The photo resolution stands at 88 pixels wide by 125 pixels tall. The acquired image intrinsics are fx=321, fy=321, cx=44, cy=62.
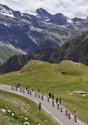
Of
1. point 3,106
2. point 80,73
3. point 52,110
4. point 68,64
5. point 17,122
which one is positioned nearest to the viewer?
point 17,122

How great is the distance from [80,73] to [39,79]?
19.4 meters

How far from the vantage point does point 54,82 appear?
12019cm

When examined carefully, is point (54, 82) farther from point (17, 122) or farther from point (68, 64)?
point (17, 122)

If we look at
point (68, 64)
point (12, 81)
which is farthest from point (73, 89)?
point (68, 64)

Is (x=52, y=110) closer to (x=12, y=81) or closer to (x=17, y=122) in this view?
(x=17, y=122)

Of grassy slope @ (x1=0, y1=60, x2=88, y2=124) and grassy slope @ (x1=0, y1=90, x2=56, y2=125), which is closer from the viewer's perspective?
grassy slope @ (x1=0, y1=90, x2=56, y2=125)

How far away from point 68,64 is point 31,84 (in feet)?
104

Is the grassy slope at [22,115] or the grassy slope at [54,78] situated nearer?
the grassy slope at [22,115]

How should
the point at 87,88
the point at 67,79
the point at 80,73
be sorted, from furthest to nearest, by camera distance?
the point at 80,73
the point at 67,79
the point at 87,88

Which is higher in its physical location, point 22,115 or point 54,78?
point 54,78

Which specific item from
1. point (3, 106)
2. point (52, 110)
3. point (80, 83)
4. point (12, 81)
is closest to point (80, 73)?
point (80, 83)

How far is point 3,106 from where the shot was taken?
52.0 m

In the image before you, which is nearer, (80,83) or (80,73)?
(80,83)

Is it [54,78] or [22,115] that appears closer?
[22,115]
